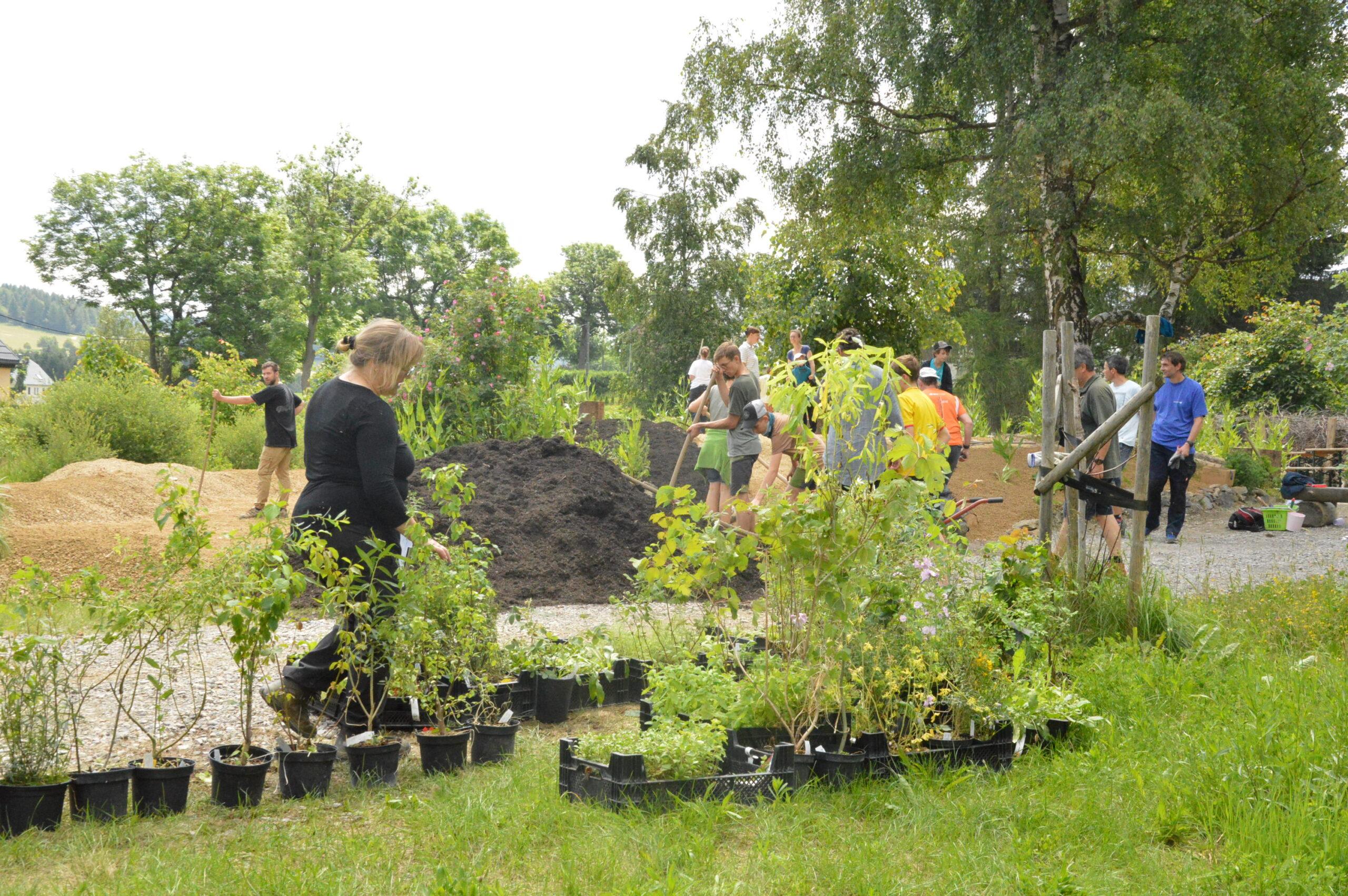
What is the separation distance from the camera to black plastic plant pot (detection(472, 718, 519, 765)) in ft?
12.7

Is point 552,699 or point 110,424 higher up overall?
point 110,424

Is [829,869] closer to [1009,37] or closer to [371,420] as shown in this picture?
[371,420]

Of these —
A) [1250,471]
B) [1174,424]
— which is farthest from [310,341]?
[1174,424]

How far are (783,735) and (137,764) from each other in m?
2.28

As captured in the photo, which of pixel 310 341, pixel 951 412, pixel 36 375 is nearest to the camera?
pixel 951 412

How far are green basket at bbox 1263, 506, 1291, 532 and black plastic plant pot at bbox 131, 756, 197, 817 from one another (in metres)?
11.9

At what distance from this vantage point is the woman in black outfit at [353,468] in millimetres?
3748

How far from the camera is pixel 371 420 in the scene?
3742mm

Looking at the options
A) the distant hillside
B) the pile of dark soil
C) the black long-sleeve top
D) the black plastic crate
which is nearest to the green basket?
the pile of dark soil

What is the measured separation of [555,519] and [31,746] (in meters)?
5.72

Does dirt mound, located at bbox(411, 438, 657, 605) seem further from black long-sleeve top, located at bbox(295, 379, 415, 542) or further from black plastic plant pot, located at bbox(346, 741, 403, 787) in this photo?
black plastic plant pot, located at bbox(346, 741, 403, 787)

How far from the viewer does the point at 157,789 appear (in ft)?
10.6

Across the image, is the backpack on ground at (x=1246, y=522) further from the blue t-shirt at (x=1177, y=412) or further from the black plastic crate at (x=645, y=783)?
the black plastic crate at (x=645, y=783)

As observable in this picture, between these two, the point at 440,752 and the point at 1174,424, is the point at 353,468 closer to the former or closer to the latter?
the point at 440,752
